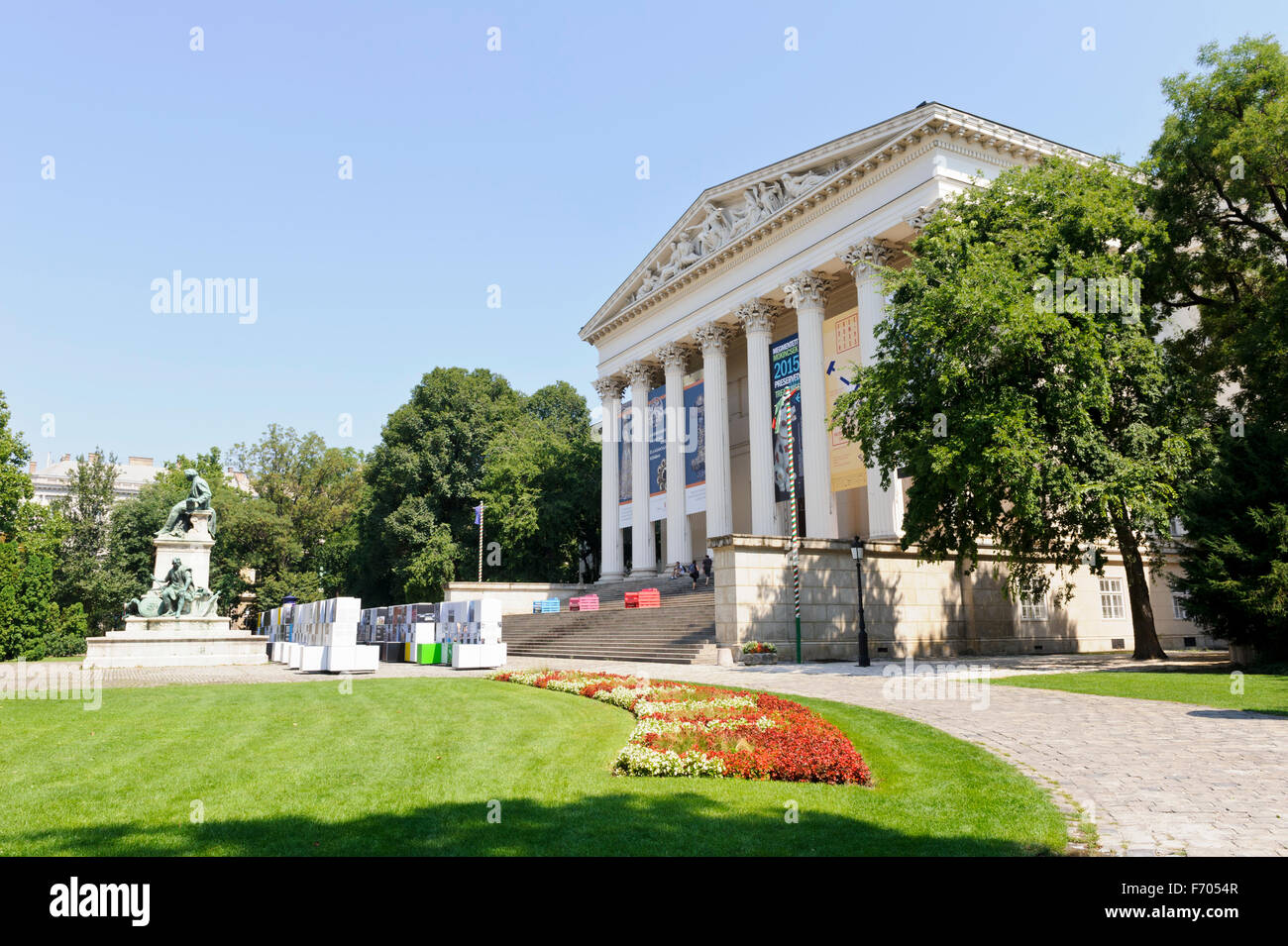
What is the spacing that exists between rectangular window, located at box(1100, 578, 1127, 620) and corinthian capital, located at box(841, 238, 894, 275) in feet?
58.6

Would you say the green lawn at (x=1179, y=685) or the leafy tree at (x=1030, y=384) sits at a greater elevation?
the leafy tree at (x=1030, y=384)

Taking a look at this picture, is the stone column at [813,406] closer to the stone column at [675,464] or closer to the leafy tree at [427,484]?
the stone column at [675,464]

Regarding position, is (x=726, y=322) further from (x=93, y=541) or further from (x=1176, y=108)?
(x=93, y=541)

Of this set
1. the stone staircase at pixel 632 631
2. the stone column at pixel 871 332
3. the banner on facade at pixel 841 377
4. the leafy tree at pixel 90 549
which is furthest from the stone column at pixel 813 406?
the leafy tree at pixel 90 549

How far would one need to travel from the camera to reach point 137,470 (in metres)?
147

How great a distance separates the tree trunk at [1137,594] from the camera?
1027 inches

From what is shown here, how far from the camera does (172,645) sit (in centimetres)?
2862

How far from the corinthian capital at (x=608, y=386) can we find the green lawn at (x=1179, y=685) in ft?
137

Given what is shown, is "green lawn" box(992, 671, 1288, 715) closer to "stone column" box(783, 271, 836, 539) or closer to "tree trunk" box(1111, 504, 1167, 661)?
"tree trunk" box(1111, 504, 1167, 661)

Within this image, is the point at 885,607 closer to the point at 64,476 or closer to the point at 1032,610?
the point at 1032,610

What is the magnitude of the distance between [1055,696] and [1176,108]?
2336 cm

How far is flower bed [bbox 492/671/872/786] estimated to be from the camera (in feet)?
31.2

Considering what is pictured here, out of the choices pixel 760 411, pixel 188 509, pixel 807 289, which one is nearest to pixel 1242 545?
pixel 807 289

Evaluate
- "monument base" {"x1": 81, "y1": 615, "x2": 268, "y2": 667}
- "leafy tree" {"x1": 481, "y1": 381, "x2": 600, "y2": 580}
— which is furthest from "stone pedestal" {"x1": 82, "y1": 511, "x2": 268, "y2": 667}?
"leafy tree" {"x1": 481, "y1": 381, "x2": 600, "y2": 580}
